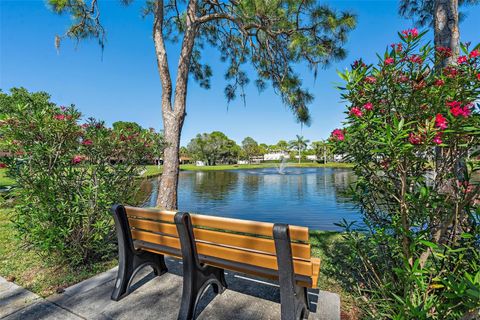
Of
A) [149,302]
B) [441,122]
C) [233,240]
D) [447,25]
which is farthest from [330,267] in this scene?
[447,25]

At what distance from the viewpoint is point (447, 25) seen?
246cm

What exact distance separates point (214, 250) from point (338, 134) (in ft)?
4.06

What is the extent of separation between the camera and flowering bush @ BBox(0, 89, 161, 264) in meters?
2.38

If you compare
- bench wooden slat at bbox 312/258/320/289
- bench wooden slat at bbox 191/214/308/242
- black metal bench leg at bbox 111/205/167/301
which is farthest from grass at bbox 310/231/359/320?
black metal bench leg at bbox 111/205/167/301

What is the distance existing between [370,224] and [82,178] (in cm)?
304

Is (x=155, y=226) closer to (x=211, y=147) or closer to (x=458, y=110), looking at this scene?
(x=458, y=110)

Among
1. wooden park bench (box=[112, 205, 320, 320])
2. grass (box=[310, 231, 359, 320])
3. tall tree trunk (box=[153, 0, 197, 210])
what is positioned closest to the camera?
wooden park bench (box=[112, 205, 320, 320])

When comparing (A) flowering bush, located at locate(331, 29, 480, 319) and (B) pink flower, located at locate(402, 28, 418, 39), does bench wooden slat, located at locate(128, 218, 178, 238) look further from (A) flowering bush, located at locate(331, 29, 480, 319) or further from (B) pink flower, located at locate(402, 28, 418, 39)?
(B) pink flower, located at locate(402, 28, 418, 39)

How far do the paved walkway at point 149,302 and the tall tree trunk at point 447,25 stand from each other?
2.79 metres

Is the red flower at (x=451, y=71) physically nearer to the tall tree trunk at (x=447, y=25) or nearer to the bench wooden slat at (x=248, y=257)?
the tall tree trunk at (x=447, y=25)

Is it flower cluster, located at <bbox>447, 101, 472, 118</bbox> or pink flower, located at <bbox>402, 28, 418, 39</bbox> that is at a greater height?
pink flower, located at <bbox>402, 28, 418, 39</bbox>

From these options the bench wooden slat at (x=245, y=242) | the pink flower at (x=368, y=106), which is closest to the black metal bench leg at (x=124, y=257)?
the bench wooden slat at (x=245, y=242)

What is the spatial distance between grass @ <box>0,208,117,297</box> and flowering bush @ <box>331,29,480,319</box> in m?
2.83

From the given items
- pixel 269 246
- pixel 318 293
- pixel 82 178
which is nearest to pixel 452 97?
pixel 269 246
